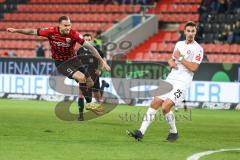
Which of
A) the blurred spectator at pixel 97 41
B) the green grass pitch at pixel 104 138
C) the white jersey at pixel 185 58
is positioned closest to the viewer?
the green grass pitch at pixel 104 138

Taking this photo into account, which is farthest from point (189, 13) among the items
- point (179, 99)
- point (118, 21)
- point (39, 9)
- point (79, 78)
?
point (179, 99)

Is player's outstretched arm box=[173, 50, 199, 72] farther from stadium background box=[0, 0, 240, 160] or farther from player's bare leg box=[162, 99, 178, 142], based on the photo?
stadium background box=[0, 0, 240, 160]

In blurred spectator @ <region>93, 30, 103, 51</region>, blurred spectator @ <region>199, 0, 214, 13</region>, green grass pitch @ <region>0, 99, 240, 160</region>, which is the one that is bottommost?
green grass pitch @ <region>0, 99, 240, 160</region>

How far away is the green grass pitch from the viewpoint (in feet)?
31.7

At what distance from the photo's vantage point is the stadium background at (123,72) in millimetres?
11078

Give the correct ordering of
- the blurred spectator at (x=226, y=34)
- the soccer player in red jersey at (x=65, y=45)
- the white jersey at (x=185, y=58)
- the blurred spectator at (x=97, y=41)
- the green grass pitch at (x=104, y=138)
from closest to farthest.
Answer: the green grass pitch at (x=104, y=138) < the white jersey at (x=185, y=58) < the soccer player in red jersey at (x=65, y=45) < the blurred spectator at (x=97, y=41) < the blurred spectator at (x=226, y=34)

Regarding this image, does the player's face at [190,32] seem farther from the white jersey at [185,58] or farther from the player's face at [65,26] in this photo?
the player's face at [65,26]

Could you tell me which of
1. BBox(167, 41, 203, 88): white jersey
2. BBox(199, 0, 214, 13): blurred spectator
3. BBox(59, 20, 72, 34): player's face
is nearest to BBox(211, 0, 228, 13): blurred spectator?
BBox(199, 0, 214, 13): blurred spectator

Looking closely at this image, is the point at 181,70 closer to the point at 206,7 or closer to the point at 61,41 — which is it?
the point at 61,41

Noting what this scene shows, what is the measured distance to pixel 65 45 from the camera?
1408 centimetres

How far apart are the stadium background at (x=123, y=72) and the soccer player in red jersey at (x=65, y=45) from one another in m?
1.19

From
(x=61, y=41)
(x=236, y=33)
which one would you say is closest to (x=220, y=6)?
(x=236, y=33)

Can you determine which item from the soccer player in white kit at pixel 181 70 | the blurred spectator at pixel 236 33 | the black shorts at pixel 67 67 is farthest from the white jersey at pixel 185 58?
the blurred spectator at pixel 236 33

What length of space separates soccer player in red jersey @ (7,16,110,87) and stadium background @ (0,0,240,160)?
119cm
